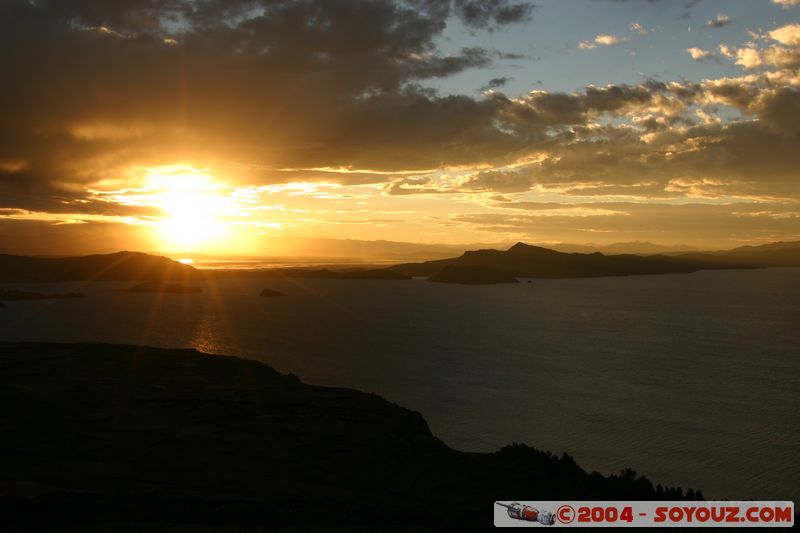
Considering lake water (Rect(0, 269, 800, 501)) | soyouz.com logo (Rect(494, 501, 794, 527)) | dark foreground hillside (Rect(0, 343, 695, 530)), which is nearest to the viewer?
dark foreground hillside (Rect(0, 343, 695, 530))

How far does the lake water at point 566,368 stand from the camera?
50.3 metres

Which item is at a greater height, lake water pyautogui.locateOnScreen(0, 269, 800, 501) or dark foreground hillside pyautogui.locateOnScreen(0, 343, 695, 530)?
dark foreground hillside pyautogui.locateOnScreen(0, 343, 695, 530)

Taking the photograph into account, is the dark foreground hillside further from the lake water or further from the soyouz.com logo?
the lake water

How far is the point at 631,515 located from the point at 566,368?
6315cm

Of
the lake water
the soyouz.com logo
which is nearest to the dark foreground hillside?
the soyouz.com logo

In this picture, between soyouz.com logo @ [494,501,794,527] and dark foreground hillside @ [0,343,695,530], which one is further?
soyouz.com logo @ [494,501,794,527]

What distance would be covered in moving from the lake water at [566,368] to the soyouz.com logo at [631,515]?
13.1 metres

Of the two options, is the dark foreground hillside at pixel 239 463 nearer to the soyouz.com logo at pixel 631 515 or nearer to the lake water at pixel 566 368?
the soyouz.com logo at pixel 631 515

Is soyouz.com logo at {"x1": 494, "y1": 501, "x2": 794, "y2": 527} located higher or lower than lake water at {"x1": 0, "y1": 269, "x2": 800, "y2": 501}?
higher

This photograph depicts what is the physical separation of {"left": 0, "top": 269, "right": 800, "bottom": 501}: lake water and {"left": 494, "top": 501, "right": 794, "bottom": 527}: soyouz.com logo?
43.0ft

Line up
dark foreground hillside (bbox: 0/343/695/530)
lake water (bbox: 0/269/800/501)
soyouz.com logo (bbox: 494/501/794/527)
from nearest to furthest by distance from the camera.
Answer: dark foreground hillside (bbox: 0/343/695/530), soyouz.com logo (bbox: 494/501/794/527), lake water (bbox: 0/269/800/501)

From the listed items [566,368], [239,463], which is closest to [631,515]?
[239,463]

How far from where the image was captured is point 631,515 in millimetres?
27844

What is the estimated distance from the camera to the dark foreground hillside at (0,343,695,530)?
25.5m
